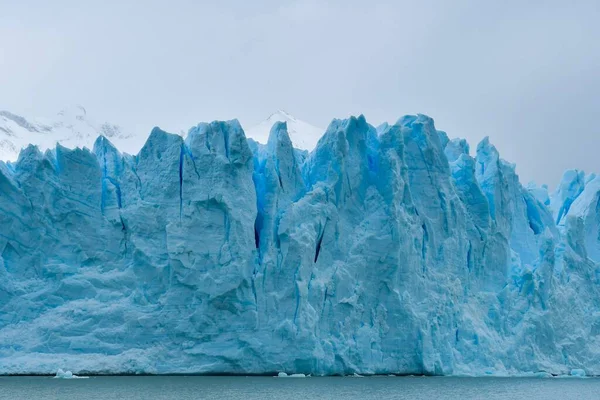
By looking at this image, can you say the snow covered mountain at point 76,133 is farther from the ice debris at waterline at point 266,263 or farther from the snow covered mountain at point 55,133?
the ice debris at waterline at point 266,263

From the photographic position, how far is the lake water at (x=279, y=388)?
18234mm

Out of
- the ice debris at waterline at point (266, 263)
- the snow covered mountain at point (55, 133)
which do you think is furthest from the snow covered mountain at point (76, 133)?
the ice debris at waterline at point (266, 263)

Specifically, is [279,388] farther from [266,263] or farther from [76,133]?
[76,133]

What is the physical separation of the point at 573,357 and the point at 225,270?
11.7 metres

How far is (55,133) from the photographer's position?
2167 inches

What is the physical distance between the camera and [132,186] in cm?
2323

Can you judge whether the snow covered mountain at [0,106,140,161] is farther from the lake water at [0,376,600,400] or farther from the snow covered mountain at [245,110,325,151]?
the lake water at [0,376,600,400]

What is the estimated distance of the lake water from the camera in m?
18.2

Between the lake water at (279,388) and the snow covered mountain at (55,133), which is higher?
the snow covered mountain at (55,133)

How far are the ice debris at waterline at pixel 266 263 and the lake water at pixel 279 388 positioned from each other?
1.77 feet

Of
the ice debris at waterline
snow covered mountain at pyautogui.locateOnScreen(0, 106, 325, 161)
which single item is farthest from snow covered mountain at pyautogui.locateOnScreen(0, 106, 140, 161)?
the ice debris at waterline

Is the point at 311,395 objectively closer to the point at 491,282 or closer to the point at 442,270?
the point at 442,270

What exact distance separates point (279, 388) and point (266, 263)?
11.4 feet

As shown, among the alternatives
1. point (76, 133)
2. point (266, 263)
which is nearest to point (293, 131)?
point (76, 133)
